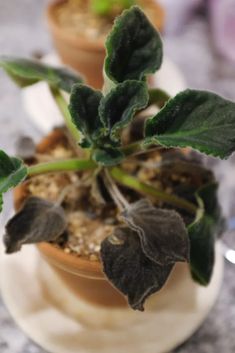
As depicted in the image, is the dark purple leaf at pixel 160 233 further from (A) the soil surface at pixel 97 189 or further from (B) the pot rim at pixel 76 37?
(B) the pot rim at pixel 76 37

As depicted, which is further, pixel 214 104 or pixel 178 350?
pixel 178 350

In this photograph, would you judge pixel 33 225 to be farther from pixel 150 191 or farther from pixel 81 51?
pixel 81 51

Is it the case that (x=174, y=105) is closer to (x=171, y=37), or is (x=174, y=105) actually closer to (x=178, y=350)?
(x=178, y=350)

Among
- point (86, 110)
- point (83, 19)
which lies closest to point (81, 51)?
point (83, 19)

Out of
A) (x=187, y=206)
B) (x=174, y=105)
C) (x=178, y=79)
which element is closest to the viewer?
(x=174, y=105)

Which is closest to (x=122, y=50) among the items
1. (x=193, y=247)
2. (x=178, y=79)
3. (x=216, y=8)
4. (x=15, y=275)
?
(x=193, y=247)

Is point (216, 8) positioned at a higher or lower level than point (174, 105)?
lower

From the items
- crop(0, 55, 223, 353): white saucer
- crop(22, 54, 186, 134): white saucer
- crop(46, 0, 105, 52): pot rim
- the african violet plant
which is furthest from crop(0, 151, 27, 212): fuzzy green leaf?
crop(46, 0, 105, 52): pot rim

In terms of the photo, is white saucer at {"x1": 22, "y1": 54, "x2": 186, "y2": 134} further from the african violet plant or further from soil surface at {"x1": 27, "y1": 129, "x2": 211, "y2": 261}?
the african violet plant
